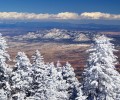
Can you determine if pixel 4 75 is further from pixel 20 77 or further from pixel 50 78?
pixel 50 78

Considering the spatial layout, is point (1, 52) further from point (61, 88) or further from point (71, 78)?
point (71, 78)

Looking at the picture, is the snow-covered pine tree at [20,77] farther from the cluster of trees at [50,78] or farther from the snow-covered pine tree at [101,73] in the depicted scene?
the snow-covered pine tree at [101,73]

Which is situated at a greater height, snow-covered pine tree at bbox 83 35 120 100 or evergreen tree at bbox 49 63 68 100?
snow-covered pine tree at bbox 83 35 120 100

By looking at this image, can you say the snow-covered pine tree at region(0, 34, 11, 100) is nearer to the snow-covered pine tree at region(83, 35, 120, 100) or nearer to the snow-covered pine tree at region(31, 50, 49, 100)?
the snow-covered pine tree at region(31, 50, 49, 100)

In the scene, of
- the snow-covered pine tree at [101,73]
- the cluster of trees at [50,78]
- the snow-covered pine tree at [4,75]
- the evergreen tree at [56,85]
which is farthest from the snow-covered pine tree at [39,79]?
the snow-covered pine tree at [101,73]

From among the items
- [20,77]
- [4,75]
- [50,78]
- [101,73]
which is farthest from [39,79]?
[101,73]

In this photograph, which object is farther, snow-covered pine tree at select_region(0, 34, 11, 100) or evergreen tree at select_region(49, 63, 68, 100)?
evergreen tree at select_region(49, 63, 68, 100)

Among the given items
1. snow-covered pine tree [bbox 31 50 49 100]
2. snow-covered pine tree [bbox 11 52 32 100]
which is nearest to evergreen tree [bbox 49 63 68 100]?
snow-covered pine tree [bbox 31 50 49 100]

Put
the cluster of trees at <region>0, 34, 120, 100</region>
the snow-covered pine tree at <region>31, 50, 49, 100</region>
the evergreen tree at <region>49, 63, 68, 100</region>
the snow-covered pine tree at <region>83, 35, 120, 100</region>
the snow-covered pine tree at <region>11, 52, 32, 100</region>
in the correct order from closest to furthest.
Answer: the snow-covered pine tree at <region>83, 35, 120, 100</region>, the cluster of trees at <region>0, 34, 120, 100</region>, the snow-covered pine tree at <region>11, 52, 32, 100</region>, the snow-covered pine tree at <region>31, 50, 49, 100</region>, the evergreen tree at <region>49, 63, 68, 100</region>
